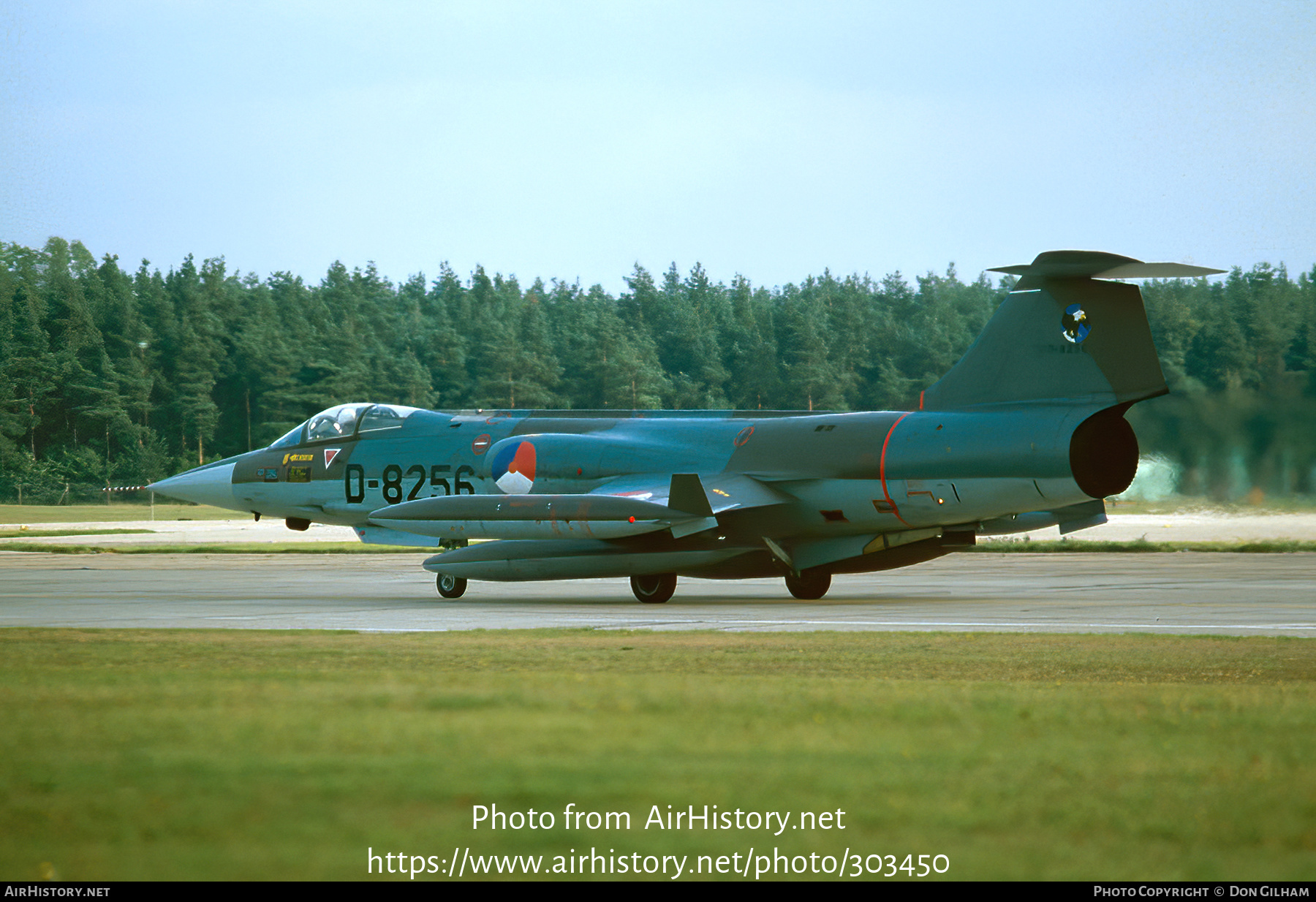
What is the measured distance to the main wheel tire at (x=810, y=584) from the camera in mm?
21969

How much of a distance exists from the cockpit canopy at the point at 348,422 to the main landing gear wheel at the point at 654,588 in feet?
18.9

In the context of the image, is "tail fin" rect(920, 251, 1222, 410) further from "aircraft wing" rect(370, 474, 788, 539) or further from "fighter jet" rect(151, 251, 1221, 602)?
"aircraft wing" rect(370, 474, 788, 539)

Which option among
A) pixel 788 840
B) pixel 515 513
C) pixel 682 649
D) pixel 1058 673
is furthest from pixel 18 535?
pixel 788 840

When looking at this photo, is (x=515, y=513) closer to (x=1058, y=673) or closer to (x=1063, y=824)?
(x=1058, y=673)

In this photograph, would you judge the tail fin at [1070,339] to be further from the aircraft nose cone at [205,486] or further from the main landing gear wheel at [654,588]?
the aircraft nose cone at [205,486]

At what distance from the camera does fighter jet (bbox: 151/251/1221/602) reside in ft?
61.1

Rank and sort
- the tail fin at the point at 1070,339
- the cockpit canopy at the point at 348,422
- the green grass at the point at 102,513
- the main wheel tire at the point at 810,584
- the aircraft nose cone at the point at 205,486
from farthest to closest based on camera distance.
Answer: the green grass at the point at 102,513, the aircraft nose cone at the point at 205,486, the cockpit canopy at the point at 348,422, the main wheel tire at the point at 810,584, the tail fin at the point at 1070,339

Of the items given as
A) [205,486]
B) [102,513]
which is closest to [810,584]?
[205,486]

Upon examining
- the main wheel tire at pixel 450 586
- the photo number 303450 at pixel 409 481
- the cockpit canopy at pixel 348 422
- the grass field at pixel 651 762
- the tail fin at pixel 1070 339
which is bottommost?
the main wheel tire at pixel 450 586

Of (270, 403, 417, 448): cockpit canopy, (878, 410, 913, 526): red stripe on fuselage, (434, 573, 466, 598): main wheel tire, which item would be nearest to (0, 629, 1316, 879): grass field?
(878, 410, 913, 526): red stripe on fuselage

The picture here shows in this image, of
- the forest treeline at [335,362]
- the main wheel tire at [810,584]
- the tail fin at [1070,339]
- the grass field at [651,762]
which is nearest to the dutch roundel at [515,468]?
the main wheel tire at [810,584]

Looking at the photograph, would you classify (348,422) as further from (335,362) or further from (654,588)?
(335,362)

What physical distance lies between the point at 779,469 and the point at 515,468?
14.2 feet
